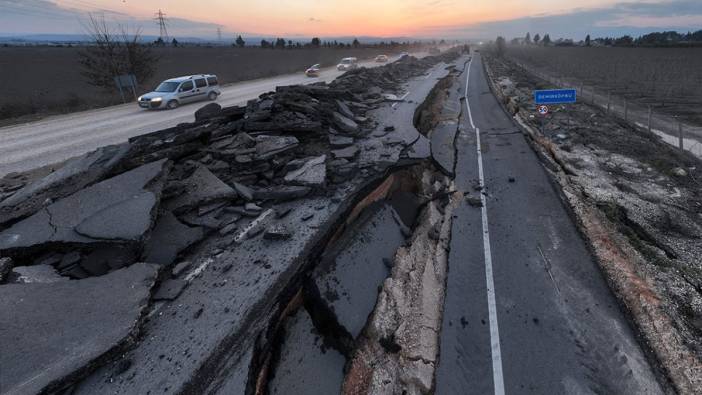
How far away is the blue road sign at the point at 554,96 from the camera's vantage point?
1257 cm


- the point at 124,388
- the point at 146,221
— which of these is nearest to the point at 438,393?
the point at 124,388

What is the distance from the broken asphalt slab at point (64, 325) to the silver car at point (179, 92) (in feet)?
59.4

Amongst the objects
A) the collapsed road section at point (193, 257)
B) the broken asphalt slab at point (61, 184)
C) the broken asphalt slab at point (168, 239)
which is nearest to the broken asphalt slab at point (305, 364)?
the collapsed road section at point (193, 257)

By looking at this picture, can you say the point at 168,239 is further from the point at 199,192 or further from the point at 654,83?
the point at 654,83

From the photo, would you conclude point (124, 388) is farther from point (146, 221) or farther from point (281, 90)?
point (281, 90)

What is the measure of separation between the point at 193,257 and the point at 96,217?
5.26ft

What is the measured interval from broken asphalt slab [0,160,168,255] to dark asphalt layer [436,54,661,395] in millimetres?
5107

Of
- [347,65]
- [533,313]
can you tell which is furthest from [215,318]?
[347,65]

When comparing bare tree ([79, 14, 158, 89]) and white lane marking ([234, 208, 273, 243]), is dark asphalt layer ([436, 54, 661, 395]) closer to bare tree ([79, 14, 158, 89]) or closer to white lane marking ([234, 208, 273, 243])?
white lane marking ([234, 208, 273, 243])

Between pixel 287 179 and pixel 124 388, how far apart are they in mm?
4918

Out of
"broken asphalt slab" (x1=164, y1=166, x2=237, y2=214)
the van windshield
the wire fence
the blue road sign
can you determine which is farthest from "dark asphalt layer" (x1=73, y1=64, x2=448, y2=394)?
the van windshield

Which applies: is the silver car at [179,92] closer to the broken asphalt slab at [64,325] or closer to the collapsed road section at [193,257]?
the collapsed road section at [193,257]

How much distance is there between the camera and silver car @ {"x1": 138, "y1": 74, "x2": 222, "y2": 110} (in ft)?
63.2

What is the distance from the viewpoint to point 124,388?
132 inches
